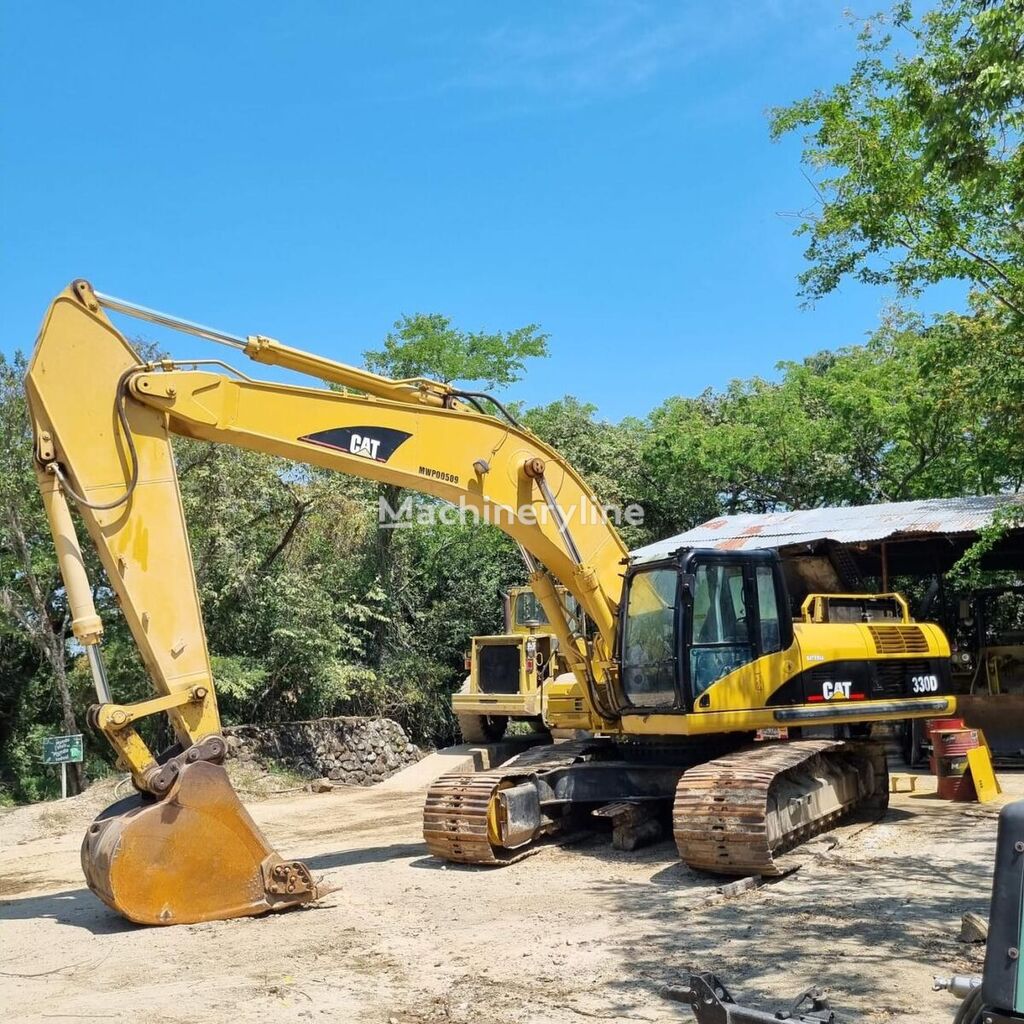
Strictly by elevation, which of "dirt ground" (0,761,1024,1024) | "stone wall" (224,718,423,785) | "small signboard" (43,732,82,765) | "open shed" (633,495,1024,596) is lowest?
"dirt ground" (0,761,1024,1024)

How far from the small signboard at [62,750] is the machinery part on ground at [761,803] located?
8.75 meters

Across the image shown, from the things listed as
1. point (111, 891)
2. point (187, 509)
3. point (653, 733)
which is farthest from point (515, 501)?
point (187, 509)

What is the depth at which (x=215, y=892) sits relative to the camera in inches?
273

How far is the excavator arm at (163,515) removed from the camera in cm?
688

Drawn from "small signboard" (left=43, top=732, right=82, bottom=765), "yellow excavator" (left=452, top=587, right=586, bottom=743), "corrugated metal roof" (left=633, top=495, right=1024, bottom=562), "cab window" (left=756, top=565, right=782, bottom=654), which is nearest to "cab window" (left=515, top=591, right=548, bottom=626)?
"yellow excavator" (left=452, top=587, right=586, bottom=743)

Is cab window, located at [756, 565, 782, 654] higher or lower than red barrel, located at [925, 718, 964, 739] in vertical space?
higher

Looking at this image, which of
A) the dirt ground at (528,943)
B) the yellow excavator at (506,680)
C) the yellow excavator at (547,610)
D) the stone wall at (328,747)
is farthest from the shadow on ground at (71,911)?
the yellow excavator at (506,680)

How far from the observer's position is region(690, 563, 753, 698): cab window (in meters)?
8.85

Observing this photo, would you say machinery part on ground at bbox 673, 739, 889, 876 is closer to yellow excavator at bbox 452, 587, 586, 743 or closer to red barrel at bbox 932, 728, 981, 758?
red barrel at bbox 932, 728, 981, 758

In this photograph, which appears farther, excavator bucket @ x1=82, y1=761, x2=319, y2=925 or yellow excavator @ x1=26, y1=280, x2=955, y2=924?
yellow excavator @ x1=26, y1=280, x2=955, y2=924

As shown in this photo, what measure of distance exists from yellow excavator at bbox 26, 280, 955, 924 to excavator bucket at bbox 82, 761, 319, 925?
1 centimetres

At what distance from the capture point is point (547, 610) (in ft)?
31.9

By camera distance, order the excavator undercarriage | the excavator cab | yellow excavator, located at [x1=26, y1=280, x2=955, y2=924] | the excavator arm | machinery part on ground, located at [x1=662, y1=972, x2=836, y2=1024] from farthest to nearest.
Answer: the excavator cab, the excavator undercarriage, yellow excavator, located at [x1=26, y1=280, x2=955, y2=924], the excavator arm, machinery part on ground, located at [x1=662, y1=972, x2=836, y2=1024]

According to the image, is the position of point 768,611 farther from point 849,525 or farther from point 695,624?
point 849,525
